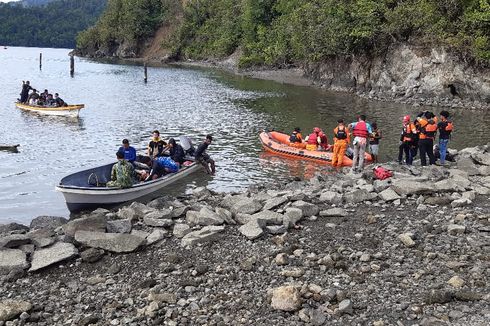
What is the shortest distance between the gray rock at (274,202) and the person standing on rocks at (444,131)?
26.5 feet

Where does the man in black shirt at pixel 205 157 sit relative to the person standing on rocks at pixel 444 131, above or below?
below

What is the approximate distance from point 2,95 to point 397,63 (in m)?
35.9

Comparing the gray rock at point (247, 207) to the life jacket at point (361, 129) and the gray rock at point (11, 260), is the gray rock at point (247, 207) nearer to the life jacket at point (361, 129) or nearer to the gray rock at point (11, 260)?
the gray rock at point (11, 260)

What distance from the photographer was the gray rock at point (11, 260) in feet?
27.9

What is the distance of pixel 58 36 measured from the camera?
193 metres

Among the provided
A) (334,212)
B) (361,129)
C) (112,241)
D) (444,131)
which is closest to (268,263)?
(334,212)

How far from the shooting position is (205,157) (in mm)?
18219

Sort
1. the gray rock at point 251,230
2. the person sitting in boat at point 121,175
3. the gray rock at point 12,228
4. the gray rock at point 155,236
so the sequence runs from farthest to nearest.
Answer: the person sitting in boat at point 121,175
the gray rock at point 12,228
the gray rock at point 155,236
the gray rock at point 251,230

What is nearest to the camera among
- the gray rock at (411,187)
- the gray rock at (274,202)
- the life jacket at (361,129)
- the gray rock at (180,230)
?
the gray rock at (180,230)

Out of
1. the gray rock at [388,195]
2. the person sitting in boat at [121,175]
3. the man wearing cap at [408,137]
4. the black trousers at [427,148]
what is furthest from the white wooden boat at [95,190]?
the black trousers at [427,148]

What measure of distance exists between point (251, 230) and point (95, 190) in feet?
19.4

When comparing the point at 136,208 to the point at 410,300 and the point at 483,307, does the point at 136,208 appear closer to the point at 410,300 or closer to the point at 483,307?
the point at 410,300

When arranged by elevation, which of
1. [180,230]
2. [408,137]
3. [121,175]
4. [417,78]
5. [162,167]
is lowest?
[180,230]

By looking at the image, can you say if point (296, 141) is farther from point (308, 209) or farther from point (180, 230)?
point (180, 230)
